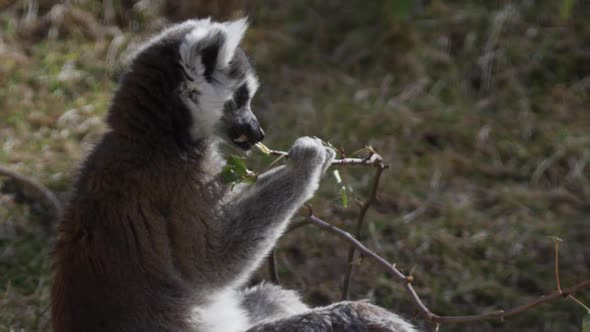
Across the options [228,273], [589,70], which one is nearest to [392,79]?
[589,70]

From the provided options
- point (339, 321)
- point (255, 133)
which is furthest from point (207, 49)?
point (339, 321)

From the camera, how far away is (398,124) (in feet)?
23.1

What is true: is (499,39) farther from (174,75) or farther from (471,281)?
(174,75)

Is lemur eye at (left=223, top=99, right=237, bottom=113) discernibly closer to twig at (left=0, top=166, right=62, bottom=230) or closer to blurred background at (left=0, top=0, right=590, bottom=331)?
blurred background at (left=0, top=0, right=590, bottom=331)

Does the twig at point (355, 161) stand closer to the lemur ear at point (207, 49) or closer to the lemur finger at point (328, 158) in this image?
the lemur finger at point (328, 158)

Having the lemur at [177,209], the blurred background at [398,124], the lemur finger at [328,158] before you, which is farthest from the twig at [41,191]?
the lemur finger at [328,158]

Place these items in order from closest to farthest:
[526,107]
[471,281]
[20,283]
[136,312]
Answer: [136,312]
[20,283]
[471,281]
[526,107]

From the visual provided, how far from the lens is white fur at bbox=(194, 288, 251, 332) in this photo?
12.0ft

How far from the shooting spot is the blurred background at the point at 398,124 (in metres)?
5.55

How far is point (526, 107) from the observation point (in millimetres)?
7449

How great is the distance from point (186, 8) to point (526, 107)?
302 centimetres

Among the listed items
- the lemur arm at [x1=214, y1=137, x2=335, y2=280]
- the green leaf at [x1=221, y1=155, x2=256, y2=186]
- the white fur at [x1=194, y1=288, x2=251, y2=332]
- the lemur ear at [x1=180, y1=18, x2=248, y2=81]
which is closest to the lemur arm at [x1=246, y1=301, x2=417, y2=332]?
the white fur at [x1=194, y1=288, x2=251, y2=332]

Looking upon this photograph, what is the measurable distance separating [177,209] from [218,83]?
22.5 inches

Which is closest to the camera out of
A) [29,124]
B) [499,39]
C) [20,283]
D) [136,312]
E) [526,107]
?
[136,312]
